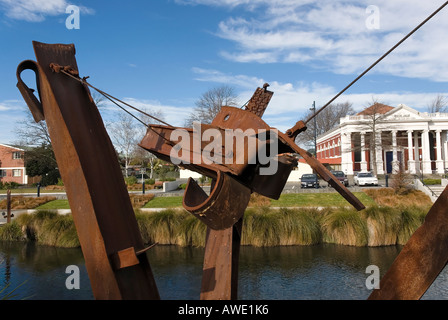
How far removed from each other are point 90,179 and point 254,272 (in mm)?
8007

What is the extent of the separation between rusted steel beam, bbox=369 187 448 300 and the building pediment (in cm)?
4344

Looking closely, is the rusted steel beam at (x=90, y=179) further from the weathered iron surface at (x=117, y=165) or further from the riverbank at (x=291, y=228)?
the riverbank at (x=291, y=228)

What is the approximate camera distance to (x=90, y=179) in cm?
287

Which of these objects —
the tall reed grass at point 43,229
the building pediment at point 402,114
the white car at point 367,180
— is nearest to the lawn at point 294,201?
the tall reed grass at point 43,229

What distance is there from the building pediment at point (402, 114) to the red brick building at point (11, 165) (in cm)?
4886

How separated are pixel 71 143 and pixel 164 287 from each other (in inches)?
276

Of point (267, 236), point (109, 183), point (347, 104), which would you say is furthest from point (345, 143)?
point (109, 183)

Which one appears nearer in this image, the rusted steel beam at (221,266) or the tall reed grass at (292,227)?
the rusted steel beam at (221,266)

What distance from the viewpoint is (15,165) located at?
47812 millimetres

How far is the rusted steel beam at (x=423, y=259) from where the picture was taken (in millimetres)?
2312

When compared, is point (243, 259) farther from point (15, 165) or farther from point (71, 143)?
point (15, 165)

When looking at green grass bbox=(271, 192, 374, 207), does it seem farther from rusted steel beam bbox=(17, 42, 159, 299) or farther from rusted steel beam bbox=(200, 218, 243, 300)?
rusted steel beam bbox=(17, 42, 159, 299)

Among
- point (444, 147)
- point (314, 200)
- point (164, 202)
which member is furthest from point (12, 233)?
point (444, 147)

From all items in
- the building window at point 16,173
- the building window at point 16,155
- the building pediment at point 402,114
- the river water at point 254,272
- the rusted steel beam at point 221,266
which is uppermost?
the building pediment at point 402,114
